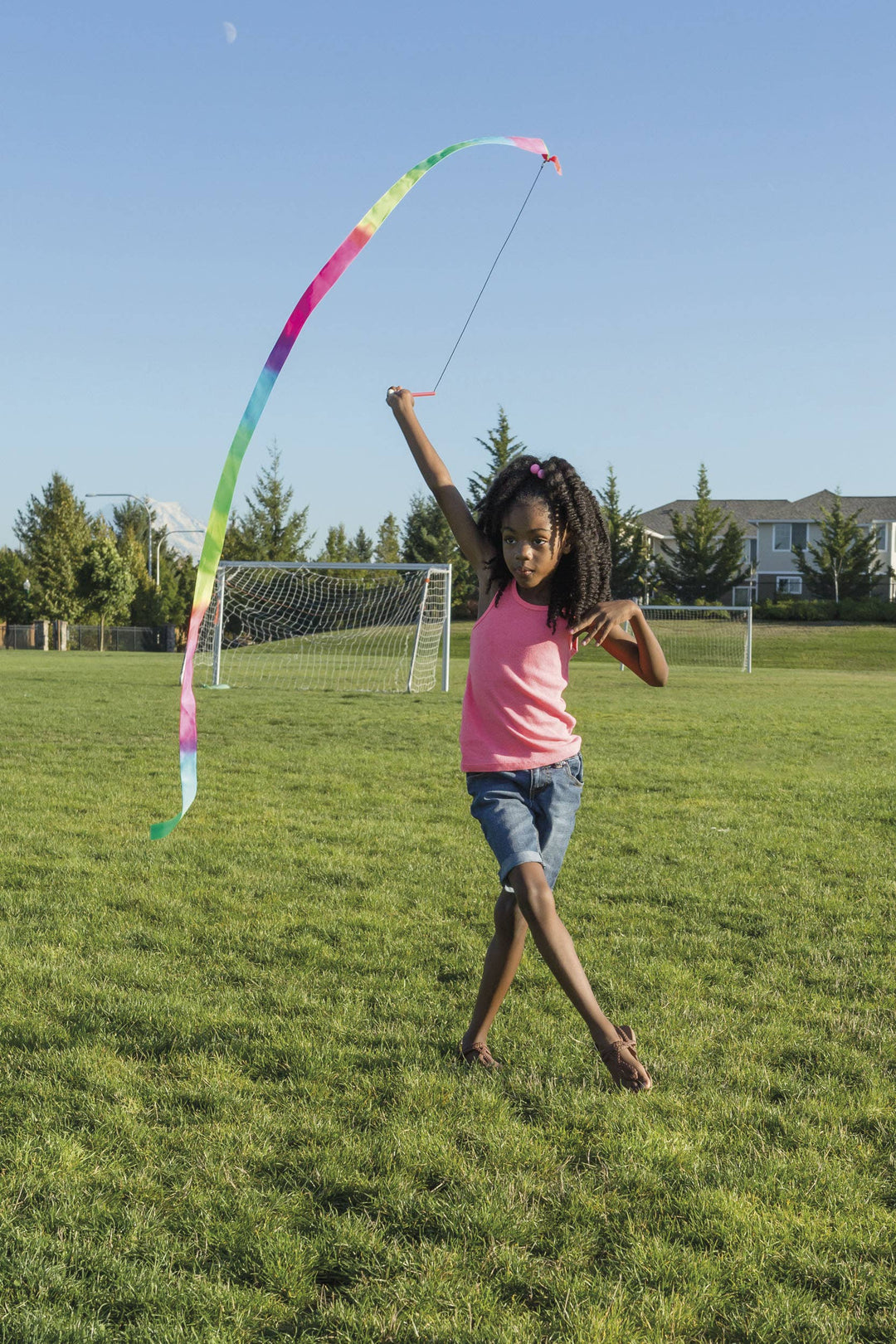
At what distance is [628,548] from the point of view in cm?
5831

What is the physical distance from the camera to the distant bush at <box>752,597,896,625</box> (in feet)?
171

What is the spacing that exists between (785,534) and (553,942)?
7128 centimetres

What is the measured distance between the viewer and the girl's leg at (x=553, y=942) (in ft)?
11.0

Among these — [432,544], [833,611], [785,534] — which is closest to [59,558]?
[432,544]

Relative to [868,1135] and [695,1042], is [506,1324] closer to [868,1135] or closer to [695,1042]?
[868,1135]

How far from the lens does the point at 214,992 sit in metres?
4.24

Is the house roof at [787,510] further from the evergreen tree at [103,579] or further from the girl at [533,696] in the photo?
the girl at [533,696]

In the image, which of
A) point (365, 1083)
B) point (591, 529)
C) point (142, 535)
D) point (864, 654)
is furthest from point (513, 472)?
point (142, 535)

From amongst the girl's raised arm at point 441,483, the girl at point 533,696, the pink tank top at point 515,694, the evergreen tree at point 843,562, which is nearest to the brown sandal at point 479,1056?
the girl at point 533,696

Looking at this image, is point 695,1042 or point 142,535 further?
point 142,535

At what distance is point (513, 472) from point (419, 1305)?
2322 mm

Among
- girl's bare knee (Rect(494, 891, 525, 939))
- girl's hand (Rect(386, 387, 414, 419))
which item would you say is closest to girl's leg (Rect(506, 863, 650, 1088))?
girl's bare knee (Rect(494, 891, 525, 939))

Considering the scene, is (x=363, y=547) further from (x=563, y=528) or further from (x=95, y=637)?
(x=563, y=528)

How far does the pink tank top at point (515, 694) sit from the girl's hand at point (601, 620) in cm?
6
